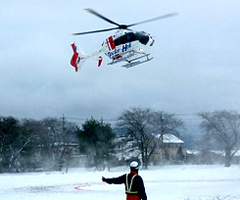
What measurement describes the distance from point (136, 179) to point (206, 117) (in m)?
52.0

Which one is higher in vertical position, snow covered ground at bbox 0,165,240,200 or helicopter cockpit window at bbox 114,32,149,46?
helicopter cockpit window at bbox 114,32,149,46

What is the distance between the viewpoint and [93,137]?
55062 millimetres

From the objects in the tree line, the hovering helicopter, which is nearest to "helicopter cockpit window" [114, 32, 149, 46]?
the hovering helicopter

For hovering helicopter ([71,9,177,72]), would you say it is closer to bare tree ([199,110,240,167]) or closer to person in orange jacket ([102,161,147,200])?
person in orange jacket ([102,161,147,200])

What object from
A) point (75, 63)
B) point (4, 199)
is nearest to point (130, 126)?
point (75, 63)

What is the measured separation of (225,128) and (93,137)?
1931cm

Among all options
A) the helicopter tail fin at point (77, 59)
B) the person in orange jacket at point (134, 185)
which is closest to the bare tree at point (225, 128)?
the helicopter tail fin at point (77, 59)

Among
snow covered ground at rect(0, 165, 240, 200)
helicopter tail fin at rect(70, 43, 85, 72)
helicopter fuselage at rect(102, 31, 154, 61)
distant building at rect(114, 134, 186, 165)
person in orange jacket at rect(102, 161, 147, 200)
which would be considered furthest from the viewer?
distant building at rect(114, 134, 186, 165)

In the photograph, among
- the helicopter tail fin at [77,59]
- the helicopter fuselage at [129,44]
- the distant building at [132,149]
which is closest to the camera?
the helicopter fuselage at [129,44]

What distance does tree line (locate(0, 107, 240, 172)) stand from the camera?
54.2 metres

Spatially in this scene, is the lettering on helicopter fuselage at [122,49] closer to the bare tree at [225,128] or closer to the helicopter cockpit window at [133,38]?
the helicopter cockpit window at [133,38]

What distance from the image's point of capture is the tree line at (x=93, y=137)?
2133 inches

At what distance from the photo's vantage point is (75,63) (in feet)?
90.4

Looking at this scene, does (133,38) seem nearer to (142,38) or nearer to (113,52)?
(142,38)
